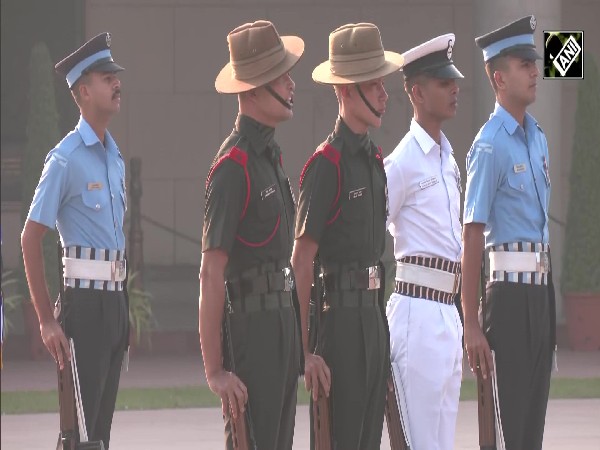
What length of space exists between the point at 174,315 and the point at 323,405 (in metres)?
10.6

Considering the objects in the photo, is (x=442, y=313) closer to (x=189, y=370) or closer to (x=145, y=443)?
(x=145, y=443)

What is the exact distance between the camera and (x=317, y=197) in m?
7.50

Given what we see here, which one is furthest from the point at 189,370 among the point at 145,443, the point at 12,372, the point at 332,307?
the point at 332,307

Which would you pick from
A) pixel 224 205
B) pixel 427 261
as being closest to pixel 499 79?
pixel 427 261

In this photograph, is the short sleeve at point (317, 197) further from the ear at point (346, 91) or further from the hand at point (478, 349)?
the hand at point (478, 349)

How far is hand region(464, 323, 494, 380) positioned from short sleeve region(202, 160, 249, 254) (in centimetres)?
173

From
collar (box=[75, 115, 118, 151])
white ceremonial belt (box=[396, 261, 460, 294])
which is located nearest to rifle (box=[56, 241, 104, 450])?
collar (box=[75, 115, 118, 151])

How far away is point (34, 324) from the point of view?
16.4 m

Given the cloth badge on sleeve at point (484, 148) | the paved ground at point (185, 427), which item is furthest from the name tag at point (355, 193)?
the paved ground at point (185, 427)

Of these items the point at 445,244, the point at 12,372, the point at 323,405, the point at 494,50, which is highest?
the point at 494,50

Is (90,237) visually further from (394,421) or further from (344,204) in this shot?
(394,421)

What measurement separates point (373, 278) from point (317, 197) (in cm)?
40

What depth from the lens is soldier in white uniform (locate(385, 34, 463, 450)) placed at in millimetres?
8016

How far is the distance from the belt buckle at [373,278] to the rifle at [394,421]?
530 millimetres
